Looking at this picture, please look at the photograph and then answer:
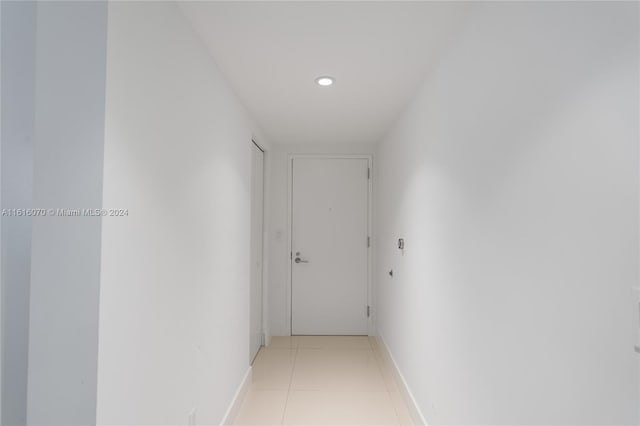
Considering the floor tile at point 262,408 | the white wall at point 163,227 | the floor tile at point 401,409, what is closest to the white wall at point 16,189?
the white wall at point 163,227

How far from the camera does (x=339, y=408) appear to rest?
2.54 m

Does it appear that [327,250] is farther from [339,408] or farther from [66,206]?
[66,206]

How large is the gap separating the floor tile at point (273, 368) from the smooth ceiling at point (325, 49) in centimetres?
238

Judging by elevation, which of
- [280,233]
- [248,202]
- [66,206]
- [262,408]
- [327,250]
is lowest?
[262,408]

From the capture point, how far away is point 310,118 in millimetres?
3180

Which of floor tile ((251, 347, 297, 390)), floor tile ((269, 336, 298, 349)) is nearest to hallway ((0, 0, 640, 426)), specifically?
floor tile ((251, 347, 297, 390))

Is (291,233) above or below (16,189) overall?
below

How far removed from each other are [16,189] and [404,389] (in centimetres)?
272

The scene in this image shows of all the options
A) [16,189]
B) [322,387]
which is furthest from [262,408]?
[16,189]

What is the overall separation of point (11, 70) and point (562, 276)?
4.72ft

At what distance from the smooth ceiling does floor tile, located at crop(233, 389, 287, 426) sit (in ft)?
7.72

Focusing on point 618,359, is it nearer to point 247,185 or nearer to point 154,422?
point 154,422

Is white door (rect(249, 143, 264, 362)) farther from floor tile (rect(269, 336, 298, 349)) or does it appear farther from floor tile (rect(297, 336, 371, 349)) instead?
floor tile (rect(297, 336, 371, 349))

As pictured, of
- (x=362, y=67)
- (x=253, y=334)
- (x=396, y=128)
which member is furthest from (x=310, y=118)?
(x=253, y=334)
